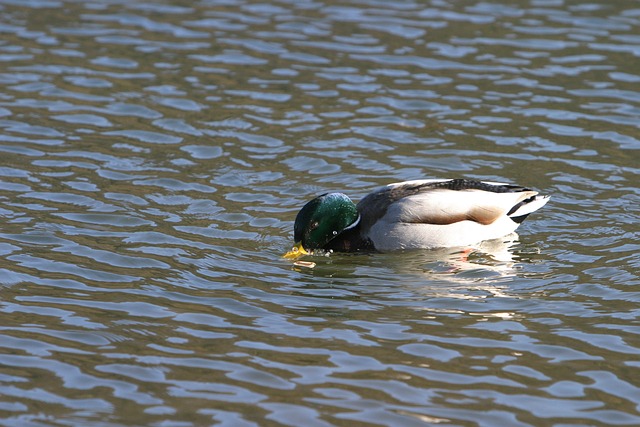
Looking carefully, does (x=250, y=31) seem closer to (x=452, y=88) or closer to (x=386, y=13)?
(x=386, y=13)

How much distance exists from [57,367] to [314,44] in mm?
8993

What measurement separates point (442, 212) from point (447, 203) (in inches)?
3.8

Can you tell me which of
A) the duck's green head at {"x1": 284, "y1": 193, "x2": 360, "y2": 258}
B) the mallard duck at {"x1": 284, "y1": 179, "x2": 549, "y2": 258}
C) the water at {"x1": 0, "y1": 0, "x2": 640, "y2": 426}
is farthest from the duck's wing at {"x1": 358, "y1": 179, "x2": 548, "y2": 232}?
the water at {"x1": 0, "y1": 0, "x2": 640, "y2": 426}

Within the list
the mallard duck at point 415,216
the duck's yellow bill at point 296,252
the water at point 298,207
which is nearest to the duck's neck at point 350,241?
the mallard duck at point 415,216

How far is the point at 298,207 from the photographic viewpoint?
1110 centimetres

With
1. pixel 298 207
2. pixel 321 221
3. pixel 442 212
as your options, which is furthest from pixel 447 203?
pixel 298 207

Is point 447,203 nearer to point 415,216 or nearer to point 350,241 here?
point 415,216

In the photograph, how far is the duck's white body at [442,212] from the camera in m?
10.1

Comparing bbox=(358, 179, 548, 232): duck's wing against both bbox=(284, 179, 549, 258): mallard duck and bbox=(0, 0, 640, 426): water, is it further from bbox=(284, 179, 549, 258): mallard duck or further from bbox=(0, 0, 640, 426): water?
bbox=(0, 0, 640, 426): water

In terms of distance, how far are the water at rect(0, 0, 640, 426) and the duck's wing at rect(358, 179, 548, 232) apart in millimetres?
301

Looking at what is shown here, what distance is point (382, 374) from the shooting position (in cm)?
721

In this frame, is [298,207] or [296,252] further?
[298,207]

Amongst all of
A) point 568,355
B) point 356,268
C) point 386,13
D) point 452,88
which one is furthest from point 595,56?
point 568,355

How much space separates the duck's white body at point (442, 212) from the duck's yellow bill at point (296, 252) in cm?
60
